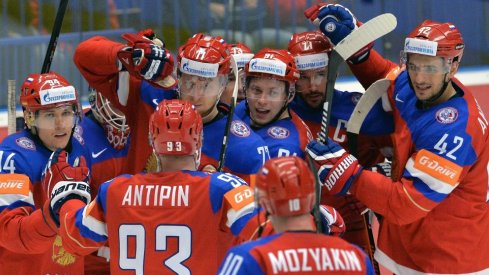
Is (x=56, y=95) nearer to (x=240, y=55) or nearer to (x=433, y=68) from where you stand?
(x=240, y=55)

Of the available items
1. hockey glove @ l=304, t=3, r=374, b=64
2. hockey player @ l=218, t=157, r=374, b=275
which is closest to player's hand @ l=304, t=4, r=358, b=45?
hockey glove @ l=304, t=3, r=374, b=64

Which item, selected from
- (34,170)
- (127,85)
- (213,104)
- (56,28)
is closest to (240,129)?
(213,104)

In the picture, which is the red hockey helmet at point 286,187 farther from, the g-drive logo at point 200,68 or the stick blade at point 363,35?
the stick blade at point 363,35

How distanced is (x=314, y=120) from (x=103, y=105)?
0.77 m

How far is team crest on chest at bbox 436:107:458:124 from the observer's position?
3.92 metres

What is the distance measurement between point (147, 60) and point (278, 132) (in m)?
0.54

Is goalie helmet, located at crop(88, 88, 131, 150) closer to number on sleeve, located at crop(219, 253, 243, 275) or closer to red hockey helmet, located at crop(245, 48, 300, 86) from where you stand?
red hockey helmet, located at crop(245, 48, 300, 86)

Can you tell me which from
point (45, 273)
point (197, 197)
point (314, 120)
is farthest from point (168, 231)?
point (314, 120)

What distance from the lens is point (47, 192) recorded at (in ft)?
12.5

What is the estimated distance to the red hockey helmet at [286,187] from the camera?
2.84 meters

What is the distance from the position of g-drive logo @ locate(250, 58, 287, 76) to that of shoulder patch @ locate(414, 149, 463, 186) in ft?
1.94

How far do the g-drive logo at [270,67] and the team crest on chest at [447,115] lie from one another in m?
0.56

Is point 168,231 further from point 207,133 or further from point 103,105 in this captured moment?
point 103,105

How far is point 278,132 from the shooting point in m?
4.12
